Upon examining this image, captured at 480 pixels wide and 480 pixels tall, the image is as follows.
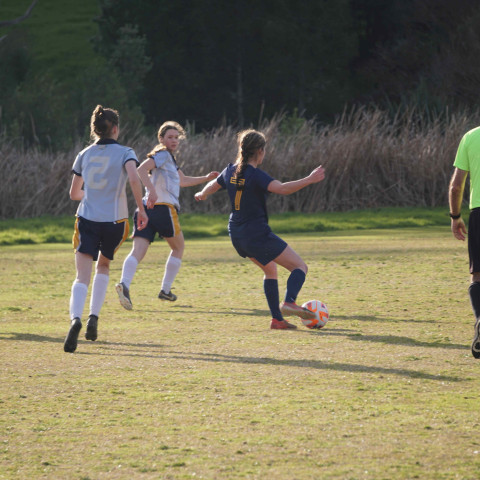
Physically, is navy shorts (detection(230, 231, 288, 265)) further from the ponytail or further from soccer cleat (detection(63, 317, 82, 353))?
soccer cleat (detection(63, 317, 82, 353))

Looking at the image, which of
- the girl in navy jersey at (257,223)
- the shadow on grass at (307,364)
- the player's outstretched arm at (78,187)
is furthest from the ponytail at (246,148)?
the shadow on grass at (307,364)

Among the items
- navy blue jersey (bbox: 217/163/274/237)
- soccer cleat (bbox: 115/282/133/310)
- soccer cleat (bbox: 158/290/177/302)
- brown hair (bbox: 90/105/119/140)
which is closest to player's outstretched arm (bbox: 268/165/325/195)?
navy blue jersey (bbox: 217/163/274/237)

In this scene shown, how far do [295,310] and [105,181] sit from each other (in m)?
1.86

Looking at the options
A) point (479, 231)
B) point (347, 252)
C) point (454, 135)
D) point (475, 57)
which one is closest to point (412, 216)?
point (454, 135)

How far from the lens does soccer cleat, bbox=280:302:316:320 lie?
842 cm

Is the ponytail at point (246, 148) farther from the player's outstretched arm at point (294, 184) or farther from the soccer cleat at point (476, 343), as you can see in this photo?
the soccer cleat at point (476, 343)

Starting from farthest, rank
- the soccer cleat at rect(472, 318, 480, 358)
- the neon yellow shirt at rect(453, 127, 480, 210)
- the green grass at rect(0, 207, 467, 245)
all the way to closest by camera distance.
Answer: the green grass at rect(0, 207, 467, 245)
the neon yellow shirt at rect(453, 127, 480, 210)
the soccer cleat at rect(472, 318, 480, 358)

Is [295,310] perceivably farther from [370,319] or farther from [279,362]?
[279,362]

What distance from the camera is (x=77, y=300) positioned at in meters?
7.80

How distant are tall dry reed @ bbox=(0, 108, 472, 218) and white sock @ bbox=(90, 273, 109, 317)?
15.3 m

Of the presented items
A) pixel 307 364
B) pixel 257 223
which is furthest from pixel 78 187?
pixel 307 364

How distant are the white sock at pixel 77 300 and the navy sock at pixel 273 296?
160 centimetres

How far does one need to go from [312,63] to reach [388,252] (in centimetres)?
4172

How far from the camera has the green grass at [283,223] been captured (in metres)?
20.3
